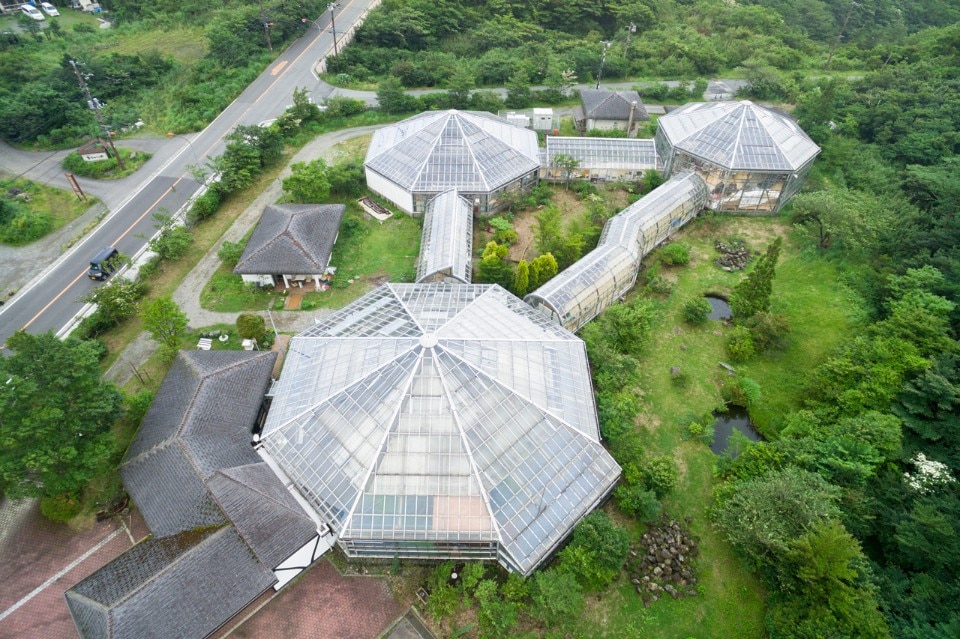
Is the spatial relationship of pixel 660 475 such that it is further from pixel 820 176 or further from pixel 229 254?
pixel 820 176

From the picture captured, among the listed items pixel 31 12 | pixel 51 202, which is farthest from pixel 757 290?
pixel 31 12

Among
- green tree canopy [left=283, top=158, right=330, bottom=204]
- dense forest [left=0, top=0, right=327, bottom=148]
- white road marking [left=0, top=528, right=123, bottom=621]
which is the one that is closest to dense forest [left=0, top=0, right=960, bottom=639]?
dense forest [left=0, top=0, right=327, bottom=148]

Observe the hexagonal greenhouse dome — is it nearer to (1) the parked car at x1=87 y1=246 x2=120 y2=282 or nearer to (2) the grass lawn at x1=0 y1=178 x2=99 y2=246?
(1) the parked car at x1=87 y1=246 x2=120 y2=282

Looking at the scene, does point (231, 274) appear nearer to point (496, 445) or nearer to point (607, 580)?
point (496, 445)

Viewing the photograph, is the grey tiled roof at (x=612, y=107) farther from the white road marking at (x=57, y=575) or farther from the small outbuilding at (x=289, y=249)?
the white road marking at (x=57, y=575)

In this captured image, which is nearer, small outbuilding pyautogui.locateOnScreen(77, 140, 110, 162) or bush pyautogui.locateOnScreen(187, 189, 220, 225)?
bush pyautogui.locateOnScreen(187, 189, 220, 225)

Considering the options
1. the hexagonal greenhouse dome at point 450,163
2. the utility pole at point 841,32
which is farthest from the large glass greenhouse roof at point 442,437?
the utility pole at point 841,32
